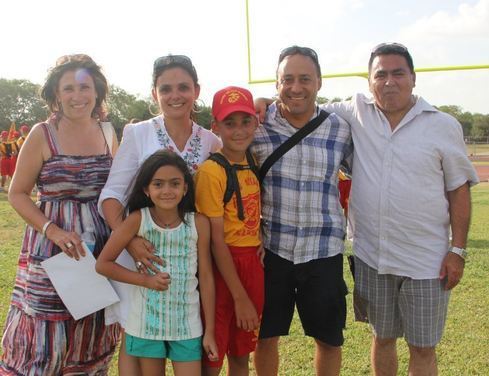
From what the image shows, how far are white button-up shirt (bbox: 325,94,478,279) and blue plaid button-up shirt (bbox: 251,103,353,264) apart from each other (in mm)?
163

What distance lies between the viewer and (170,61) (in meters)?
2.58

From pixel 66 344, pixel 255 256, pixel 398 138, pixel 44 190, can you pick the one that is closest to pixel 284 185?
pixel 255 256

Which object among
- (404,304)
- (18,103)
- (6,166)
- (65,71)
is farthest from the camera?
(18,103)

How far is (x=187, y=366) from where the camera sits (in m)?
2.54

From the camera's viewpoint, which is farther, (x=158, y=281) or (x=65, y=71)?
(x=65, y=71)

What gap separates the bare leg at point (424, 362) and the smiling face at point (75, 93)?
2.26 m

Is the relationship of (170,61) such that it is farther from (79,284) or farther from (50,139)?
(79,284)

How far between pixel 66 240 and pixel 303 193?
4.10 ft

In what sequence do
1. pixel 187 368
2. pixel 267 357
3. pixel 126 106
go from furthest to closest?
1. pixel 126 106
2. pixel 267 357
3. pixel 187 368

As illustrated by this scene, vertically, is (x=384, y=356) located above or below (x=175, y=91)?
below

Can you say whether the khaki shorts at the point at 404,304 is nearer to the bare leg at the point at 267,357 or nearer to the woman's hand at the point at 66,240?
the bare leg at the point at 267,357

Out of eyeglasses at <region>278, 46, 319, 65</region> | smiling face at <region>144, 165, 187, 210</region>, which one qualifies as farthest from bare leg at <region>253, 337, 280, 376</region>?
eyeglasses at <region>278, 46, 319, 65</region>

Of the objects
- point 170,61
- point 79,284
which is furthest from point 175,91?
point 79,284

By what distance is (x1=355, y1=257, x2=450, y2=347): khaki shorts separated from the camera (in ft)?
9.23
